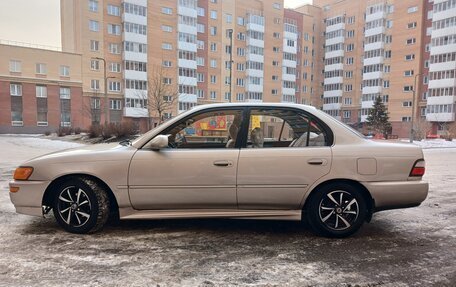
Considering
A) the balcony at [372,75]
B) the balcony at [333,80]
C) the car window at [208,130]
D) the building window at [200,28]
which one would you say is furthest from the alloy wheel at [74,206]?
the balcony at [333,80]

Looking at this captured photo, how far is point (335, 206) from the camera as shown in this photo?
433cm

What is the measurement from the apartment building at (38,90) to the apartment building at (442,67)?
5584cm

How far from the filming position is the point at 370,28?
69.7 meters

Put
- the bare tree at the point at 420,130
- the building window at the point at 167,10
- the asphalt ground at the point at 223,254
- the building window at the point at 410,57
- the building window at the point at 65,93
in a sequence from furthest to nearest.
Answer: the building window at the point at 410,57 < the building window at the point at 167,10 < the building window at the point at 65,93 < the bare tree at the point at 420,130 < the asphalt ground at the point at 223,254

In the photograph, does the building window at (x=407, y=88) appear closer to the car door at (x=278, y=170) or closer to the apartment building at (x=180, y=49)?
the apartment building at (x=180, y=49)

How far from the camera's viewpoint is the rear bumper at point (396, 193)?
4319 millimetres

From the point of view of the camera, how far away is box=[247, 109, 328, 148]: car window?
4422 millimetres

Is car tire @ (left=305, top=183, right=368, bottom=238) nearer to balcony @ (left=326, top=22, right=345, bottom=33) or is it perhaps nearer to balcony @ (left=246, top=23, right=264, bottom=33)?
balcony @ (left=246, top=23, right=264, bottom=33)

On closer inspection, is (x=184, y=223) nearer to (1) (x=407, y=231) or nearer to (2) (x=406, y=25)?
(1) (x=407, y=231)

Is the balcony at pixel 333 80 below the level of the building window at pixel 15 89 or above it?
above

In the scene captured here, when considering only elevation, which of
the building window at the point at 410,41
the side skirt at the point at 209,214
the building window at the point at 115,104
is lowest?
the side skirt at the point at 209,214

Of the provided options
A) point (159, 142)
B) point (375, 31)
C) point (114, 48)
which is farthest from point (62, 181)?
point (375, 31)

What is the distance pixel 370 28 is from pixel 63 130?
2351 inches

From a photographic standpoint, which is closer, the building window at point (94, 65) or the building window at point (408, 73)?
the building window at point (94, 65)
